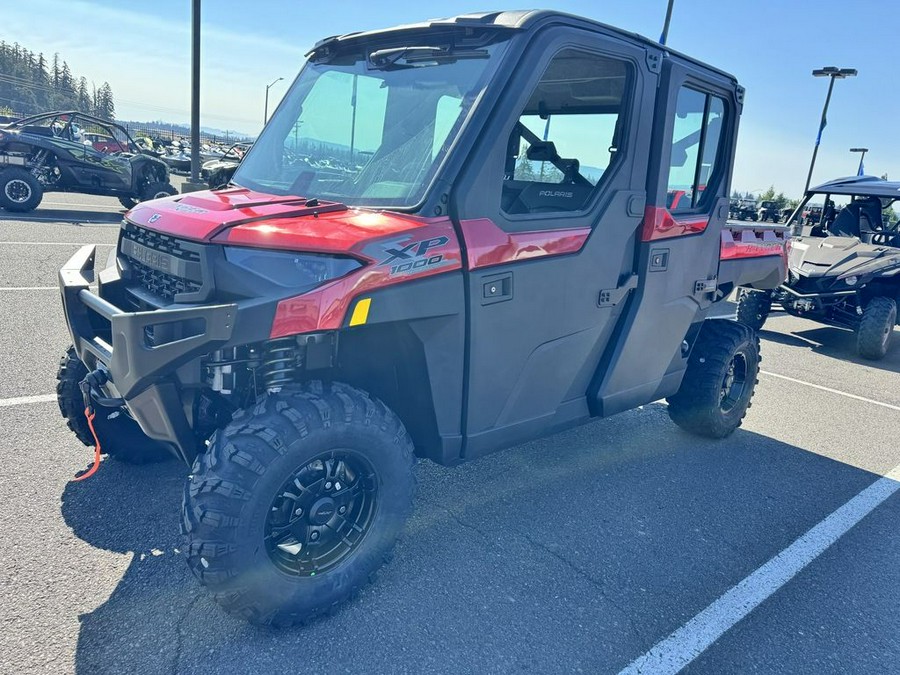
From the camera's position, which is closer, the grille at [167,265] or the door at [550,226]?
the grille at [167,265]

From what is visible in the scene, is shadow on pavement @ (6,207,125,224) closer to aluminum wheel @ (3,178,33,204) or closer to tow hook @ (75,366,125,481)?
aluminum wheel @ (3,178,33,204)

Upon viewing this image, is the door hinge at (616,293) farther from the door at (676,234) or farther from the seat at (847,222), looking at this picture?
the seat at (847,222)

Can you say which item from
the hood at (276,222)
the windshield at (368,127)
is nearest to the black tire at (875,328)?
the windshield at (368,127)

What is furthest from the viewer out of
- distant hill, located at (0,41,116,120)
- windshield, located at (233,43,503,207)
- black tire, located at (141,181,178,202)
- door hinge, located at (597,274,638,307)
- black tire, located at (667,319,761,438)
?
distant hill, located at (0,41,116,120)

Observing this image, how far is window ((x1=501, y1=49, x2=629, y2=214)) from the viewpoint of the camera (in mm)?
3094

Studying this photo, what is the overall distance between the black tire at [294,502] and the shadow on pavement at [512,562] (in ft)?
0.63

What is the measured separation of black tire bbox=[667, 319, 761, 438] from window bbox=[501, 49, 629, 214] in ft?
5.91

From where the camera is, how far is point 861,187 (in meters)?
8.83

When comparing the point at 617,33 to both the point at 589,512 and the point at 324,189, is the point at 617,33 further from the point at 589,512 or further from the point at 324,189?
the point at 589,512

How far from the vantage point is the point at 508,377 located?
9.53 feet

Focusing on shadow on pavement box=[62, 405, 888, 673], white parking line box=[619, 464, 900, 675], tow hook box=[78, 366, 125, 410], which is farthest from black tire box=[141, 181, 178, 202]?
white parking line box=[619, 464, 900, 675]

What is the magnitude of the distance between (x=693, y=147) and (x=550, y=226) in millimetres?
1419

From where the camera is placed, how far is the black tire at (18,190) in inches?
464

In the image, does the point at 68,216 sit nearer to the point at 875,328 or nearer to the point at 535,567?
the point at 535,567
